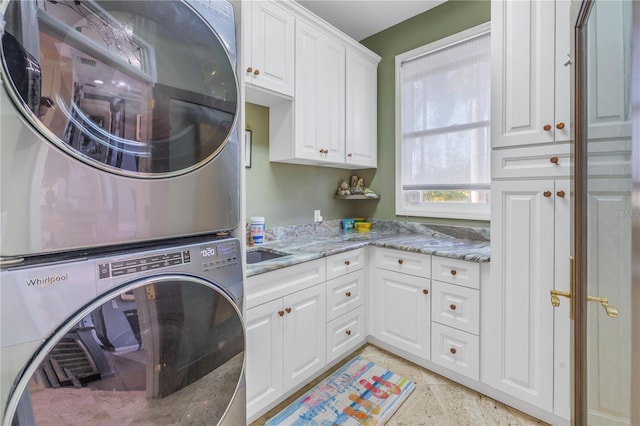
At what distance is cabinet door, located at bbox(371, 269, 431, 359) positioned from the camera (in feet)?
6.63

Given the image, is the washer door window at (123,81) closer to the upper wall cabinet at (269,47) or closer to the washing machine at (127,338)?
the washing machine at (127,338)

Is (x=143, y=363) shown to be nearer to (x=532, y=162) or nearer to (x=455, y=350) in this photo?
(x=455, y=350)

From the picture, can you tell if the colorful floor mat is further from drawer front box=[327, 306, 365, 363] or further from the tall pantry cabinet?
the tall pantry cabinet

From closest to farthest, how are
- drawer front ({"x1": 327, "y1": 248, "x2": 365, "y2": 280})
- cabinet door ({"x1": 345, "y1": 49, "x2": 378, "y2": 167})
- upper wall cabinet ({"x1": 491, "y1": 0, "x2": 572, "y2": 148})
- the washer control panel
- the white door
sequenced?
the white door
the washer control panel
upper wall cabinet ({"x1": 491, "y1": 0, "x2": 572, "y2": 148})
drawer front ({"x1": 327, "y1": 248, "x2": 365, "y2": 280})
cabinet door ({"x1": 345, "y1": 49, "x2": 378, "y2": 167})

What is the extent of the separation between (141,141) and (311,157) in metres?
1.49

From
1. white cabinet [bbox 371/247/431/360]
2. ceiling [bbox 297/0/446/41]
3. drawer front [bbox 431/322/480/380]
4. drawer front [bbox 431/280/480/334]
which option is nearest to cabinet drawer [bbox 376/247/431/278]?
white cabinet [bbox 371/247/431/360]

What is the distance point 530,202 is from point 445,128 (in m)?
1.16

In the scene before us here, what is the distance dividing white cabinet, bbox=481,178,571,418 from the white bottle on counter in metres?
1.52

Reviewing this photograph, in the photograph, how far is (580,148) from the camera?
95 cm

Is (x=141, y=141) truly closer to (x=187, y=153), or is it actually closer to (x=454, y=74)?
(x=187, y=153)

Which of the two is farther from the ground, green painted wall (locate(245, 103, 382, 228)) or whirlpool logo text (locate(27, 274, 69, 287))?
green painted wall (locate(245, 103, 382, 228))

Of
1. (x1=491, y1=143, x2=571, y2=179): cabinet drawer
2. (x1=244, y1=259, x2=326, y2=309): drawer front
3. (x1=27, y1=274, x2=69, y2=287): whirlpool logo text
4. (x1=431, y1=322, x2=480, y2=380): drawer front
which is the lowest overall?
(x1=431, y1=322, x2=480, y2=380): drawer front

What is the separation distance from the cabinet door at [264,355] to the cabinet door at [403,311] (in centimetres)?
91

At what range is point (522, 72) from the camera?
158 centimetres
